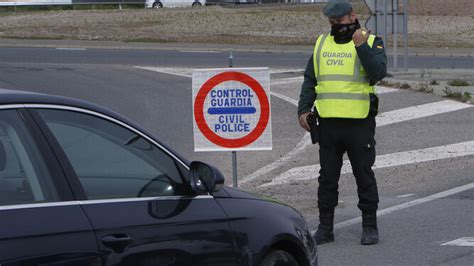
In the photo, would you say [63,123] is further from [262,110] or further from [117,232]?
[262,110]

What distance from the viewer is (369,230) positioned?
27.3 ft

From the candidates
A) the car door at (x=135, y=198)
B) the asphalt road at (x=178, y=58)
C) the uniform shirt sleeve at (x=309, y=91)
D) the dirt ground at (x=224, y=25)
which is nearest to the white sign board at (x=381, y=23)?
the asphalt road at (x=178, y=58)

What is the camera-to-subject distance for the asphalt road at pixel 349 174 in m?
8.47

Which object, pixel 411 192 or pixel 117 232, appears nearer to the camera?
pixel 117 232

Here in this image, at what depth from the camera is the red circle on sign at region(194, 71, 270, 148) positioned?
9.21m

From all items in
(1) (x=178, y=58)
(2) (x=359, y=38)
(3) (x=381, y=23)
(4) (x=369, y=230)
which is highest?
(2) (x=359, y=38)

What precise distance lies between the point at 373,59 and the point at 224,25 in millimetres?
36178

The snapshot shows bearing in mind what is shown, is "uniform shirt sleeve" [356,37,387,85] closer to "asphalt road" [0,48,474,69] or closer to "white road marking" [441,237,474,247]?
"white road marking" [441,237,474,247]

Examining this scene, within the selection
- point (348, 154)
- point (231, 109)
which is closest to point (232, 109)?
point (231, 109)

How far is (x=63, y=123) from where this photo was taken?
4.71m

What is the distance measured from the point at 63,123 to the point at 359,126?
3818 mm

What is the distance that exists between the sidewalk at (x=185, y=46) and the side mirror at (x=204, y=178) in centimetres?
2829

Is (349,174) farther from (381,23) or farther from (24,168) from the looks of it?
(381,23)

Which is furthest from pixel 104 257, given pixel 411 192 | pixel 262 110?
pixel 411 192
